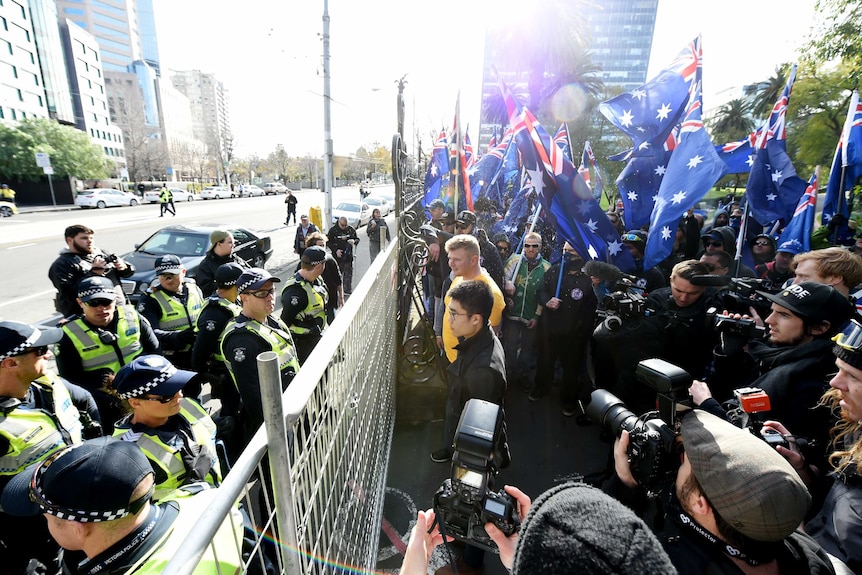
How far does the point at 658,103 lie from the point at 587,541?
6367 mm

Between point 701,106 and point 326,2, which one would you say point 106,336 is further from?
point 326,2

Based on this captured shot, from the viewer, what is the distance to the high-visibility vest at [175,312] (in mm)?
4066

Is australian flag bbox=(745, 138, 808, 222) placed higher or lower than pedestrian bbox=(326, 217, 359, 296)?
higher

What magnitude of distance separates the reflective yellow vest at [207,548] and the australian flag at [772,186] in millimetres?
7462

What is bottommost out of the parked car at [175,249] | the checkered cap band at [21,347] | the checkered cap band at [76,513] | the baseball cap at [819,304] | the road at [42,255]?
the road at [42,255]

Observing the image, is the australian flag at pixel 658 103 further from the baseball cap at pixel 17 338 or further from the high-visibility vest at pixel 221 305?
the baseball cap at pixel 17 338

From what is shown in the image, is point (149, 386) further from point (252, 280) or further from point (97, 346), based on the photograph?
point (97, 346)

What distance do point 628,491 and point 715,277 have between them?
1.82m

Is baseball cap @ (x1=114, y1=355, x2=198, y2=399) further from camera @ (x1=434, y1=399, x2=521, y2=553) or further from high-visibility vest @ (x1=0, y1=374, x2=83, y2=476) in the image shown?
camera @ (x1=434, y1=399, x2=521, y2=553)

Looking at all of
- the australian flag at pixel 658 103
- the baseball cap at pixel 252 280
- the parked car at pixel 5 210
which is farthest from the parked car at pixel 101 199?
the australian flag at pixel 658 103

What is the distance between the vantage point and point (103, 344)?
3.06 metres

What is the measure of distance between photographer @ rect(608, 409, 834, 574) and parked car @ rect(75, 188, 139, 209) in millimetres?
44412

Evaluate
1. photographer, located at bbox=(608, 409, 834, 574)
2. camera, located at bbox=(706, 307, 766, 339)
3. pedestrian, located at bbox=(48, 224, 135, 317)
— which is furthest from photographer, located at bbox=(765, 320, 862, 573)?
pedestrian, located at bbox=(48, 224, 135, 317)

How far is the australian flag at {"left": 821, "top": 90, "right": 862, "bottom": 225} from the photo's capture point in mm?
5254
